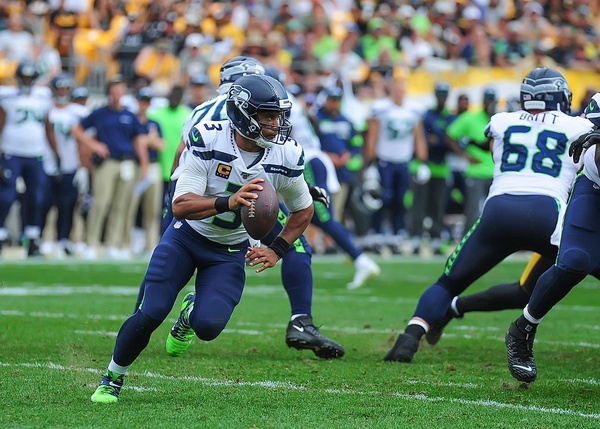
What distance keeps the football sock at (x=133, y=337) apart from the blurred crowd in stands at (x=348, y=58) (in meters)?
7.52

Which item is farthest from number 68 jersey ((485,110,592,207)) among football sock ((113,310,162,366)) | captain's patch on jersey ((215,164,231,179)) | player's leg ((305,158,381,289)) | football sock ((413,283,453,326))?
player's leg ((305,158,381,289))

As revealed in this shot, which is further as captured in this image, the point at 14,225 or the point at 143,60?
the point at 143,60

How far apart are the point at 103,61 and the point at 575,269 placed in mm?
12597

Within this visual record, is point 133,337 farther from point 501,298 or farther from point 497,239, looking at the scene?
point 501,298

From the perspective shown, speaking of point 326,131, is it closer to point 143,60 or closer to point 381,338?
point 143,60

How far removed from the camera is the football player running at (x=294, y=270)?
21.3 feet

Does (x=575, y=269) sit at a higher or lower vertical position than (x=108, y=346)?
higher

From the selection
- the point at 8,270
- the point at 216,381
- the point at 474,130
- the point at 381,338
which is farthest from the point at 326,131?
the point at 216,381

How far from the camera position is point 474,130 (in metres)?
14.6

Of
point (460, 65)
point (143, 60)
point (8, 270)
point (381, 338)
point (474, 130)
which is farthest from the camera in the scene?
point (460, 65)

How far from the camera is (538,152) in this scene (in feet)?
21.3

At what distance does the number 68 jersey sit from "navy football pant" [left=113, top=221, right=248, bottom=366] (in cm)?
179

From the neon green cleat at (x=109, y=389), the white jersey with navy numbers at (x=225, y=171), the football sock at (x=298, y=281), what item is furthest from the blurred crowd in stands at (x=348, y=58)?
the neon green cleat at (x=109, y=389)

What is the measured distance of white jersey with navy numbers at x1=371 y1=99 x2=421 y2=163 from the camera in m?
14.8
